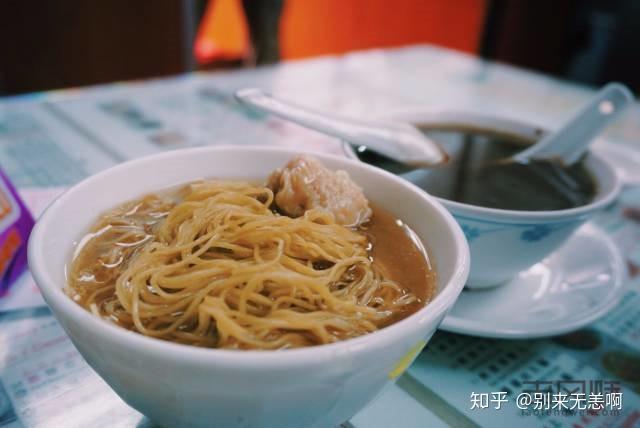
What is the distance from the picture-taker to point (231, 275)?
1.94 feet

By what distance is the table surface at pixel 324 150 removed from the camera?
71 cm

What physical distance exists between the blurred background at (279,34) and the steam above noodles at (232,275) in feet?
8.60

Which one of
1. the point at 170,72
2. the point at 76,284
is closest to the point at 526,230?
the point at 76,284

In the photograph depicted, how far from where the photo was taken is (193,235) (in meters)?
0.67

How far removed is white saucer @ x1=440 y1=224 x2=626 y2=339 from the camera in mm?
799

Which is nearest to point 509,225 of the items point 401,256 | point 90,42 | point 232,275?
point 401,256

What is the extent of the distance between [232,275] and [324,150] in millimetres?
986

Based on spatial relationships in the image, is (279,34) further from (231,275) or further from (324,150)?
(231,275)

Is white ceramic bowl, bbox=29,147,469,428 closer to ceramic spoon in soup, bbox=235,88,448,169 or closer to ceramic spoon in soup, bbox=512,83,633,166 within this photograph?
ceramic spoon in soup, bbox=235,88,448,169

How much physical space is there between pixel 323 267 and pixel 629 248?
83cm

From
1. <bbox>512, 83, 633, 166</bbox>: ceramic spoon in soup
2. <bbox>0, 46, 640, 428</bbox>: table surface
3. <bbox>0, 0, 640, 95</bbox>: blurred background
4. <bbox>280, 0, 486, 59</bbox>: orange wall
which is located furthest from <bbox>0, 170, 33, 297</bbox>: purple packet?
<bbox>280, 0, 486, 59</bbox>: orange wall

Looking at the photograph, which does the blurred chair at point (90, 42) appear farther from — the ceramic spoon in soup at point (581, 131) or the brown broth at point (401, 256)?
the brown broth at point (401, 256)

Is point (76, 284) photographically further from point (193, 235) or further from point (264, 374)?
point (264, 374)

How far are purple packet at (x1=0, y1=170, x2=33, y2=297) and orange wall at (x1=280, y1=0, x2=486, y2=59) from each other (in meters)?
4.37
